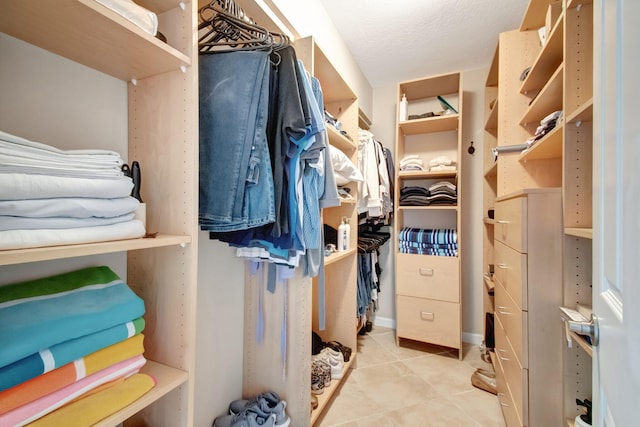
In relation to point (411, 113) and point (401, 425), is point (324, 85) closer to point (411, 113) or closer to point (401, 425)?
point (411, 113)

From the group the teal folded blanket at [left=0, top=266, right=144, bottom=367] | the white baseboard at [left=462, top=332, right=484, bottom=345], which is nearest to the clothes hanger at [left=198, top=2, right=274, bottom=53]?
the teal folded blanket at [left=0, top=266, right=144, bottom=367]

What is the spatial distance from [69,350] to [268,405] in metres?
0.99

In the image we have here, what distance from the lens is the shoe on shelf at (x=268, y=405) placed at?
3.94 feet

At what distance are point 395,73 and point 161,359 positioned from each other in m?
2.83

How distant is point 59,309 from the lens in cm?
56

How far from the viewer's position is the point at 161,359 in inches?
30.7

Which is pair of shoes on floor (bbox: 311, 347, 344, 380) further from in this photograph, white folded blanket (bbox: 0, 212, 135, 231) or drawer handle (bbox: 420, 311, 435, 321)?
white folded blanket (bbox: 0, 212, 135, 231)

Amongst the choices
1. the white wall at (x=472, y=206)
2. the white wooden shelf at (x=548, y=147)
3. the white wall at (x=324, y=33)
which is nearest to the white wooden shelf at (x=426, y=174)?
the white wall at (x=472, y=206)

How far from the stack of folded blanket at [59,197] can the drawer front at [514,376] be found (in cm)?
158

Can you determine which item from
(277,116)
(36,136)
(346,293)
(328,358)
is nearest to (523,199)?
(277,116)

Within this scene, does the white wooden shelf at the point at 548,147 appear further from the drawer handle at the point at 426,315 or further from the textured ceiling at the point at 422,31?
the drawer handle at the point at 426,315

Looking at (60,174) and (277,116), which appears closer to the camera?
(60,174)

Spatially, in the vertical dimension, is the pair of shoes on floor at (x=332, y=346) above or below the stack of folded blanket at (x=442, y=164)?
below

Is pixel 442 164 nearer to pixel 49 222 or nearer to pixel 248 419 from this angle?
pixel 248 419
